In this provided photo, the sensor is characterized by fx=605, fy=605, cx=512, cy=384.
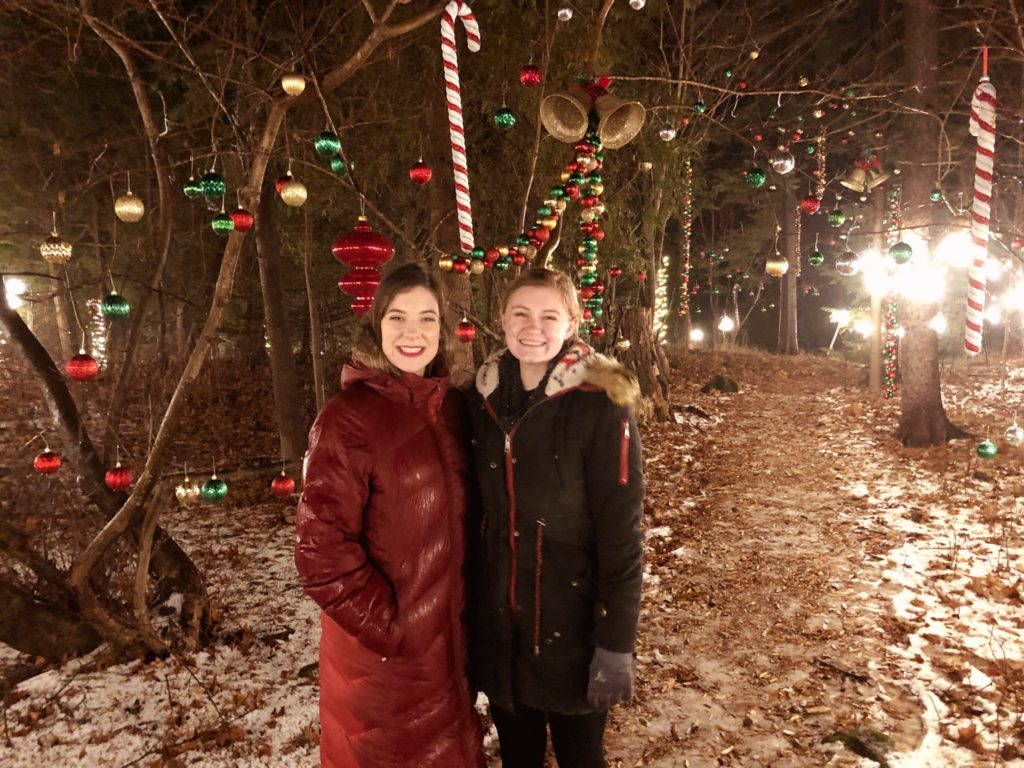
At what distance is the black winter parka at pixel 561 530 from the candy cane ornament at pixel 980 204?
12.6 ft

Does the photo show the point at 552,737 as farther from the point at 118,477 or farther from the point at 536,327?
the point at 118,477

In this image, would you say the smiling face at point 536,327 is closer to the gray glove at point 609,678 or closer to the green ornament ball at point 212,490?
the gray glove at point 609,678

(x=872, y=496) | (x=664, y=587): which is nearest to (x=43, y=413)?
(x=664, y=587)

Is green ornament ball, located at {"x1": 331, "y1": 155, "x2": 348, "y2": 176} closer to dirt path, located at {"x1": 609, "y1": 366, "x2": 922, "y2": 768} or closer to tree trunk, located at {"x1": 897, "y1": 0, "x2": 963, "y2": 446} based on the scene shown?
dirt path, located at {"x1": 609, "y1": 366, "x2": 922, "y2": 768}

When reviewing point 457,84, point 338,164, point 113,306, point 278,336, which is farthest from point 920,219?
point 113,306

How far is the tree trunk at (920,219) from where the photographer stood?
344 inches

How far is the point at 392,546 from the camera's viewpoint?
2.07 metres

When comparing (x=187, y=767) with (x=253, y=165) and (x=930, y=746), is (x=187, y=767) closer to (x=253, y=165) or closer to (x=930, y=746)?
(x=253, y=165)

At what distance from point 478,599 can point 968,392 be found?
49.8 feet

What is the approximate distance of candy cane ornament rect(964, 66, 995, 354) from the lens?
14.7 ft

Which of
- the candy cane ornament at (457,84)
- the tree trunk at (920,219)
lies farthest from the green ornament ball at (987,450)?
the candy cane ornament at (457,84)

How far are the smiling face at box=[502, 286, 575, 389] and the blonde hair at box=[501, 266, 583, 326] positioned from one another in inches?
0.6

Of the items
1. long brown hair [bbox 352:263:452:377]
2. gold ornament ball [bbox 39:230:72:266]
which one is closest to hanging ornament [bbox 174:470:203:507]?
gold ornament ball [bbox 39:230:72:266]

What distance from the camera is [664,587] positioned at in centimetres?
539
